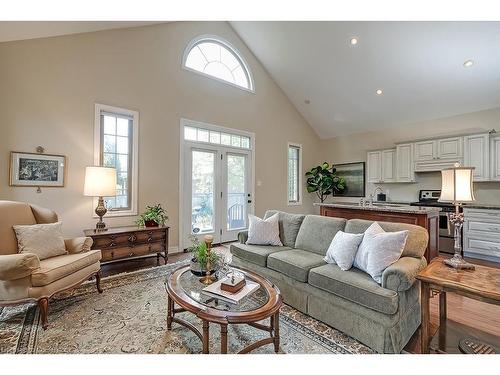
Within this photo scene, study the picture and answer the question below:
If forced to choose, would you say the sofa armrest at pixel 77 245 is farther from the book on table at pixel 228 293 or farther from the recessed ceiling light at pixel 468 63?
the recessed ceiling light at pixel 468 63

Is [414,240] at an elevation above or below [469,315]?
above

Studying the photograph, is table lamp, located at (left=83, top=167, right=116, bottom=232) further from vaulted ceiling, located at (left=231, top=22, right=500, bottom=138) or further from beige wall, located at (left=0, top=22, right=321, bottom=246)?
vaulted ceiling, located at (left=231, top=22, right=500, bottom=138)

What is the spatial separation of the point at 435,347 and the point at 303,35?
5.07 metres

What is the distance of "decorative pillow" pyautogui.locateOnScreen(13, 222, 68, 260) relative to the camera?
2.48 metres

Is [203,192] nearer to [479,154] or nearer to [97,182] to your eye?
[97,182]

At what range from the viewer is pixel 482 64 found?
157 inches

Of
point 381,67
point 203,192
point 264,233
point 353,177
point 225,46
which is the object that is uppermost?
point 225,46

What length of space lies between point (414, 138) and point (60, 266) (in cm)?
636

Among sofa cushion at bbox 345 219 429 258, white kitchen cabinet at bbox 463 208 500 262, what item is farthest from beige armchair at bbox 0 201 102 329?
white kitchen cabinet at bbox 463 208 500 262

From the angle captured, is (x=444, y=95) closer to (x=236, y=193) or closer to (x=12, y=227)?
(x=236, y=193)

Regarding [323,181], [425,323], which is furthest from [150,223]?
[323,181]

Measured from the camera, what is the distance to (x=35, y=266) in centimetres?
212

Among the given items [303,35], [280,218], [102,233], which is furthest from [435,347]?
[303,35]

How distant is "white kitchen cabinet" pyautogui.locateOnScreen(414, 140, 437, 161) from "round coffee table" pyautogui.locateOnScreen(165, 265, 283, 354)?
471cm
